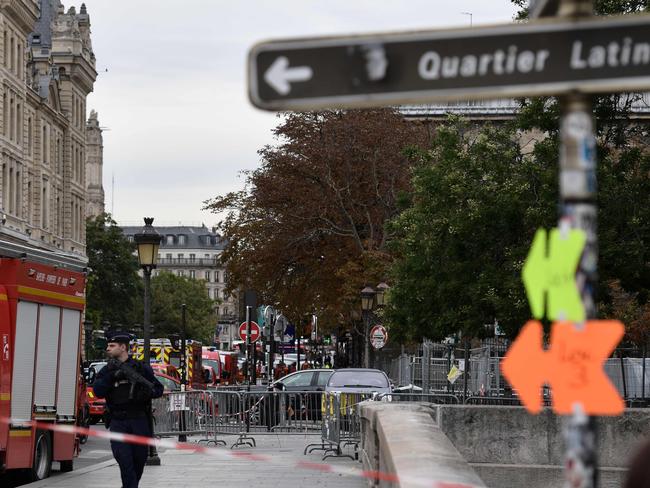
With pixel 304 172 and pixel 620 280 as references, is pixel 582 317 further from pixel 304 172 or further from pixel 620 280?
pixel 304 172

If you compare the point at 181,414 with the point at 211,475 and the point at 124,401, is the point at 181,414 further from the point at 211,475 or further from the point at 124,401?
the point at 124,401

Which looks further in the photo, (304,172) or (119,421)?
(304,172)

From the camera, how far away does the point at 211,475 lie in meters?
20.9

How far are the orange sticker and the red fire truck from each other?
13.7 meters

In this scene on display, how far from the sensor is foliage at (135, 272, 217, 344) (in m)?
164

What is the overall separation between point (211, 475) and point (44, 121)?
77.3 metres

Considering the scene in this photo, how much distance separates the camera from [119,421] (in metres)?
15.0

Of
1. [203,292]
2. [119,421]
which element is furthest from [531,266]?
[203,292]

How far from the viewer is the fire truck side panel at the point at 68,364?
20859mm

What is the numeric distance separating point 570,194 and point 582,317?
0.33 meters

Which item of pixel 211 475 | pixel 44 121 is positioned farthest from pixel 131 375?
pixel 44 121

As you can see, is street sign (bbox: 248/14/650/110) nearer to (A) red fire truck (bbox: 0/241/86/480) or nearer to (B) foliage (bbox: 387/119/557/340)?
(A) red fire truck (bbox: 0/241/86/480)

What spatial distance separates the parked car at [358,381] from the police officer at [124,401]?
18634 mm

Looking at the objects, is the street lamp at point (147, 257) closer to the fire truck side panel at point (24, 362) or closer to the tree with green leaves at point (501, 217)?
the fire truck side panel at point (24, 362)
